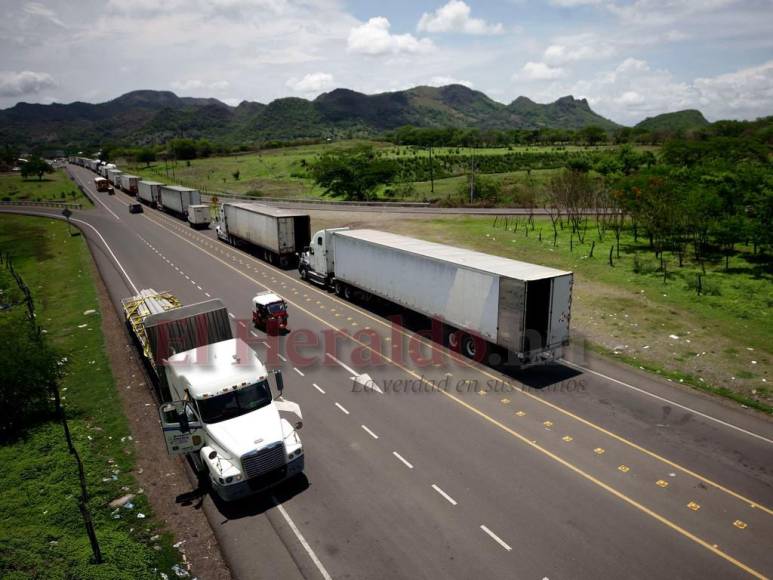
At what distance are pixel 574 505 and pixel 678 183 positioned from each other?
39.5 meters

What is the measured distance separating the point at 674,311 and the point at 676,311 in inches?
4.6

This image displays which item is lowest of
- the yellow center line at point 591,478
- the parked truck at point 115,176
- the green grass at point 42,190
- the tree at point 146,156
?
the yellow center line at point 591,478

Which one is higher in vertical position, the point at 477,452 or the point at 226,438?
the point at 226,438

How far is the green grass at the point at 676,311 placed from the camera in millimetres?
18953

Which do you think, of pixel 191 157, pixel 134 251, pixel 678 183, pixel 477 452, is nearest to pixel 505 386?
pixel 477 452

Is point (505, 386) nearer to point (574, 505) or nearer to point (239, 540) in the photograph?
point (574, 505)

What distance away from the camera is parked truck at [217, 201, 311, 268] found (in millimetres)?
35406

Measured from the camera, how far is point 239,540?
34.9 ft

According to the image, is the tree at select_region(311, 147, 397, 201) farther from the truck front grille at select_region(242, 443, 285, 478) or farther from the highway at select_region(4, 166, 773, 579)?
the truck front grille at select_region(242, 443, 285, 478)

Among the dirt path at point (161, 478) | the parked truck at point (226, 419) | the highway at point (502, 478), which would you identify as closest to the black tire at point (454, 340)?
the highway at point (502, 478)

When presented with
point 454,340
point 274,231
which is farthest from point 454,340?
point 274,231

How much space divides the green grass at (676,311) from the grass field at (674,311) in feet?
0.13

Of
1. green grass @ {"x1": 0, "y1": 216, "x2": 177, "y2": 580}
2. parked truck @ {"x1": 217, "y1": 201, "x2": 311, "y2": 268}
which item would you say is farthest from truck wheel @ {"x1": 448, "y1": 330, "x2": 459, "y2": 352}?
parked truck @ {"x1": 217, "y1": 201, "x2": 311, "y2": 268}

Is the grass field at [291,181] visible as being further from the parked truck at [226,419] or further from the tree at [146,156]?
the parked truck at [226,419]
